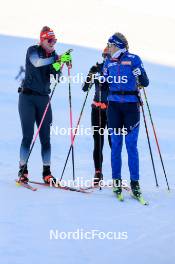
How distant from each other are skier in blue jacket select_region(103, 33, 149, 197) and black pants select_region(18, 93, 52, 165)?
92 cm

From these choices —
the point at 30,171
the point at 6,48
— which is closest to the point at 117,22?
the point at 6,48

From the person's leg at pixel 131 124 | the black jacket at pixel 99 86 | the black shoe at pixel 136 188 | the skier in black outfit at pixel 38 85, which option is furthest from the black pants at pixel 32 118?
the black shoe at pixel 136 188

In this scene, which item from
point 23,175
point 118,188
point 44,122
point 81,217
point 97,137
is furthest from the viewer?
point 97,137

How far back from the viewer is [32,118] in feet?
25.0

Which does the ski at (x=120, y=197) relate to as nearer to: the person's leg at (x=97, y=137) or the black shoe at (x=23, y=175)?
the person's leg at (x=97, y=137)

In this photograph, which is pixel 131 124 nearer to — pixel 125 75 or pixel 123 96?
pixel 123 96

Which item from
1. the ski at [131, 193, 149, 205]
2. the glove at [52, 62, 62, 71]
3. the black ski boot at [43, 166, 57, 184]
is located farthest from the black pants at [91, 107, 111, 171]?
the ski at [131, 193, 149, 205]

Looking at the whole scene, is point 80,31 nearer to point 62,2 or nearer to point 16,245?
point 62,2

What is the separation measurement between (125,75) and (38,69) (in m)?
1.15

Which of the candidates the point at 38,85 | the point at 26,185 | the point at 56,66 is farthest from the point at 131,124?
the point at 26,185

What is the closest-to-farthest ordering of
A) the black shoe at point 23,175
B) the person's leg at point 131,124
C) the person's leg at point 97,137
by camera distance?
the person's leg at point 131,124 → the black shoe at point 23,175 → the person's leg at point 97,137

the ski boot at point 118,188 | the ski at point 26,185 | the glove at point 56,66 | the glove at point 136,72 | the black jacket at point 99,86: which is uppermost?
the glove at point 136,72

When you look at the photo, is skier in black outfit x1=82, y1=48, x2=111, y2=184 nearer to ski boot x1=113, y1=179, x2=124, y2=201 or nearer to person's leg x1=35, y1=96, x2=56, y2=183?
person's leg x1=35, y1=96, x2=56, y2=183

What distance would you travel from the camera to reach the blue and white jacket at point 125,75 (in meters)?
6.93
